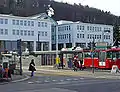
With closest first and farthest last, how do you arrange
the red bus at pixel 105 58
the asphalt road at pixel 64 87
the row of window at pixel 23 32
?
the asphalt road at pixel 64 87
the red bus at pixel 105 58
the row of window at pixel 23 32

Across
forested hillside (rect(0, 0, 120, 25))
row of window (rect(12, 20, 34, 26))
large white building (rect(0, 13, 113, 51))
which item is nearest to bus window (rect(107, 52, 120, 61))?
large white building (rect(0, 13, 113, 51))

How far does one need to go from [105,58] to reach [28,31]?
53.7 metres

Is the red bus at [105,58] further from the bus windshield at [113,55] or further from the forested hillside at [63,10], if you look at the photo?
the forested hillside at [63,10]

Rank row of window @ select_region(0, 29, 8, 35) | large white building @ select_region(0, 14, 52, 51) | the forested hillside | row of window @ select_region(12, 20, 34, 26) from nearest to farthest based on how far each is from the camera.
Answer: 1. row of window @ select_region(0, 29, 8, 35)
2. large white building @ select_region(0, 14, 52, 51)
3. row of window @ select_region(12, 20, 34, 26)
4. the forested hillside

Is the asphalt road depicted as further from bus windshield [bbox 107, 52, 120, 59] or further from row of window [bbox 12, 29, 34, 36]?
row of window [bbox 12, 29, 34, 36]

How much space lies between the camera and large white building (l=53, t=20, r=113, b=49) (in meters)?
102

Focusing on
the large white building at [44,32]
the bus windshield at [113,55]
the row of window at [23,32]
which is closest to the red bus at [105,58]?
the bus windshield at [113,55]

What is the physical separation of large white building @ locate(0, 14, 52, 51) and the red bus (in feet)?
144

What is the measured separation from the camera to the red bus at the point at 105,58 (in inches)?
1527

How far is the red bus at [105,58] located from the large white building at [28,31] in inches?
1734

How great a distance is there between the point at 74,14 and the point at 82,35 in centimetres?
4991

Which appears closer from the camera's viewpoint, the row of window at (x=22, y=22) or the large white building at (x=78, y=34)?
the row of window at (x=22, y=22)

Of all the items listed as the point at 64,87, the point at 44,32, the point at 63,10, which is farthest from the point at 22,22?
the point at 64,87

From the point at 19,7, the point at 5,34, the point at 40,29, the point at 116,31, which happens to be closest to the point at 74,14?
the point at 19,7
